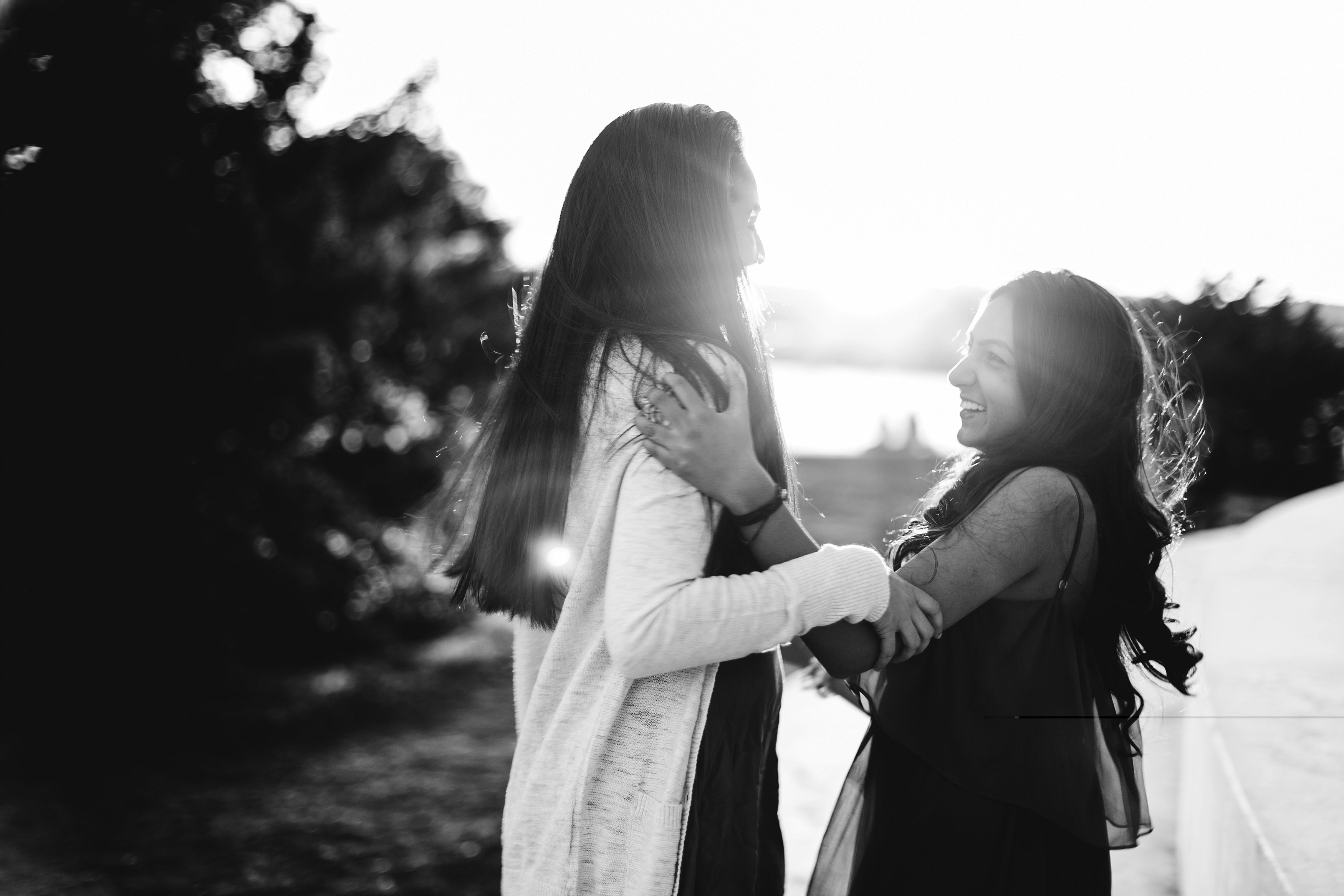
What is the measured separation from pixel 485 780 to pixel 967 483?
3.78 m

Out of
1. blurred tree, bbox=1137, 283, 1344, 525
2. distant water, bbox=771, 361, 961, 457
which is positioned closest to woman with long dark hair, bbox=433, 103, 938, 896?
blurred tree, bbox=1137, 283, 1344, 525

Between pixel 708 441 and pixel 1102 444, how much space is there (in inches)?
31.6

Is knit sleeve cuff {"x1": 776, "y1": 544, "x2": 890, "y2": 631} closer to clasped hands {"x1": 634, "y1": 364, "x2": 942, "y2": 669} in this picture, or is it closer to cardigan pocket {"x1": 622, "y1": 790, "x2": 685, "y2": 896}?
clasped hands {"x1": 634, "y1": 364, "x2": 942, "y2": 669}

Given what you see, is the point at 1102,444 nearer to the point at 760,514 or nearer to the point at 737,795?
the point at 760,514

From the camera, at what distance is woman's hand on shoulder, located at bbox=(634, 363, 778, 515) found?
1.31 m

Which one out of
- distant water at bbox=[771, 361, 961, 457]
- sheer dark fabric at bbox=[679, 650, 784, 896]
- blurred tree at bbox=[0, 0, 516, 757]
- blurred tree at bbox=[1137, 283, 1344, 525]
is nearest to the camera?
sheer dark fabric at bbox=[679, 650, 784, 896]

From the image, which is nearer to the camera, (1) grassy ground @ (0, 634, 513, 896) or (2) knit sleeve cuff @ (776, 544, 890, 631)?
(2) knit sleeve cuff @ (776, 544, 890, 631)

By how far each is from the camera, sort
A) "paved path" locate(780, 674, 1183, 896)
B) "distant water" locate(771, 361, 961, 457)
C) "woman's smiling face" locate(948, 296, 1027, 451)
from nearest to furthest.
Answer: "woman's smiling face" locate(948, 296, 1027, 451), "paved path" locate(780, 674, 1183, 896), "distant water" locate(771, 361, 961, 457)

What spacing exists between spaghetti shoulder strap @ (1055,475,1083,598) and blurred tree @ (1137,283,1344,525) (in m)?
1.50

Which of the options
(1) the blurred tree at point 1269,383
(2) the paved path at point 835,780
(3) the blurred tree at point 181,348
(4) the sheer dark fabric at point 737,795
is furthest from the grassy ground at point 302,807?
(4) the sheer dark fabric at point 737,795

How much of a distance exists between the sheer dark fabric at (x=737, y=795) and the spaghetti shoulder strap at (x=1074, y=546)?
512mm

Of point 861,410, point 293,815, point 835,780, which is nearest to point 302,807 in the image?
point 293,815

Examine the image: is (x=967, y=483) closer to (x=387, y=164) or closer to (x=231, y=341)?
(x=231, y=341)

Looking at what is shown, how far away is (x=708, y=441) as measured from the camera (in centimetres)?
132
